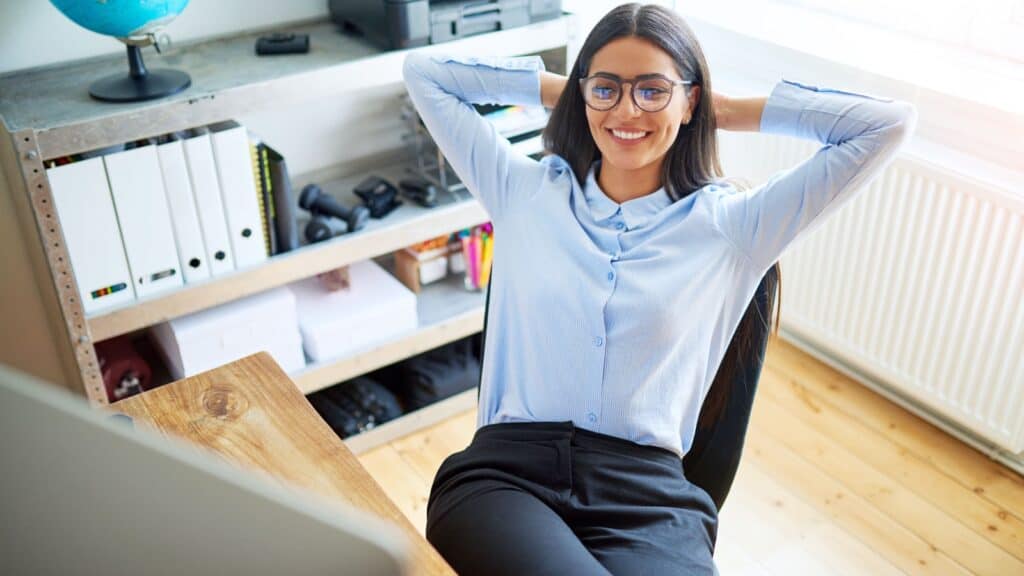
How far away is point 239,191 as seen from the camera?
2.04 metres

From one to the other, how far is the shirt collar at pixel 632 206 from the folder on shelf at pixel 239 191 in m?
0.86

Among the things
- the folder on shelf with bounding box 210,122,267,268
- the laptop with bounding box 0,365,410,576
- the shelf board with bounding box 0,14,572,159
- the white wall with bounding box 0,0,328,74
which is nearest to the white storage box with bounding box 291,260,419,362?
the folder on shelf with bounding box 210,122,267,268

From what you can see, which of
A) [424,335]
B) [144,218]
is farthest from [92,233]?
[424,335]

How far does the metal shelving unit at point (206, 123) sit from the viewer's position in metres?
1.81

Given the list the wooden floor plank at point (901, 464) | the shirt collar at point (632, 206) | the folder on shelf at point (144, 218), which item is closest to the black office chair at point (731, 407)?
the shirt collar at point (632, 206)

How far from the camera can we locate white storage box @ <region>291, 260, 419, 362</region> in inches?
89.6

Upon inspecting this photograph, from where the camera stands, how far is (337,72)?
2.04 meters

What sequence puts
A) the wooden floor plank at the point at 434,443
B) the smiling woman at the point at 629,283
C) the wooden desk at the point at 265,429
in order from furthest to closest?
the wooden floor plank at the point at 434,443, the smiling woman at the point at 629,283, the wooden desk at the point at 265,429

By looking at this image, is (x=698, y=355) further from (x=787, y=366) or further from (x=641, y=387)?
(x=787, y=366)

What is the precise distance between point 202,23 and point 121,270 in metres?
0.64

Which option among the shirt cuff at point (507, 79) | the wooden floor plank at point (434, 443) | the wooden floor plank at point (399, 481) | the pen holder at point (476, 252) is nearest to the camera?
the shirt cuff at point (507, 79)

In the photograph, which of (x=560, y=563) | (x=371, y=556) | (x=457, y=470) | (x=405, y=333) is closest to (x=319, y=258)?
(x=405, y=333)

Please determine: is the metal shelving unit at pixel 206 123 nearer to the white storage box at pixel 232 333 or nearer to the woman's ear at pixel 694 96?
the white storage box at pixel 232 333

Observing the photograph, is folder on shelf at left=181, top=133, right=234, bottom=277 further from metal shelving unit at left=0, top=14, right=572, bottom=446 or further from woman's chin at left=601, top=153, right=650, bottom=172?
woman's chin at left=601, top=153, right=650, bottom=172
